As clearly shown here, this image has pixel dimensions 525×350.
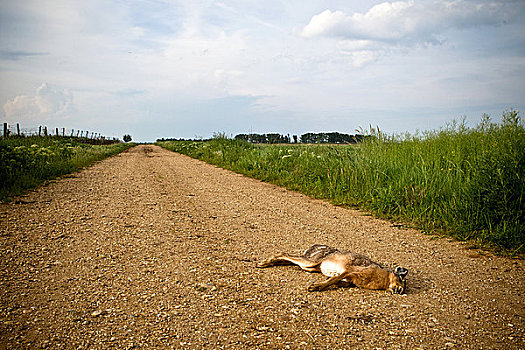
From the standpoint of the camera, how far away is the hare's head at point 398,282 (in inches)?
124

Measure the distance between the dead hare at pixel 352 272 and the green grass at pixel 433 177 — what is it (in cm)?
207

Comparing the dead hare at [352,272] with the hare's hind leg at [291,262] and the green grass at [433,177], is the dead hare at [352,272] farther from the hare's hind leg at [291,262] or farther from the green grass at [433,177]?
the green grass at [433,177]

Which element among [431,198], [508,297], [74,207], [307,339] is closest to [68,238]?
[74,207]

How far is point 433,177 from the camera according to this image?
6.12 metres

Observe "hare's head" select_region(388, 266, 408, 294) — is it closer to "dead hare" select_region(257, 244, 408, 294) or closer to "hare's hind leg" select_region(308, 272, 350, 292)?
"dead hare" select_region(257, 244, 408, 294)

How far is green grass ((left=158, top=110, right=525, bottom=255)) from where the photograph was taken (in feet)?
15.1

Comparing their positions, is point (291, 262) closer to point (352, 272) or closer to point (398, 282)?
point (352, 272)

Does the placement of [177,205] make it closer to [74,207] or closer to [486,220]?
[74,207]

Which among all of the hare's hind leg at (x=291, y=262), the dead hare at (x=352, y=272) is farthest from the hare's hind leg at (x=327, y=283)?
the hare's hind leg at (x=291, y=262)

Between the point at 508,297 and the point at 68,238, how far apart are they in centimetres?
519

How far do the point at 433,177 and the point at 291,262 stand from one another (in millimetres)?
3790

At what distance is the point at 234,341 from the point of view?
242 cm

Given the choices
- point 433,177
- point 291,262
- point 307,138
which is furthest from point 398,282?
point 307,138

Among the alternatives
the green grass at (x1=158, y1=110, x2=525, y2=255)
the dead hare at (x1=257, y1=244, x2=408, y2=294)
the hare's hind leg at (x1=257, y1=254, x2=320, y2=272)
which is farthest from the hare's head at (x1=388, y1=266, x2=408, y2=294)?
the green grass at (x1=158, y1=110, x2=525, y2=255)
